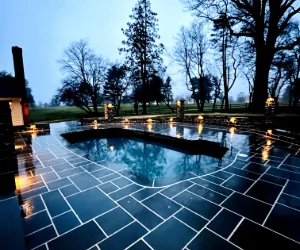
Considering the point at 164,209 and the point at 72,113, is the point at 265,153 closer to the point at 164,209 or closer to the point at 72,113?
the point at 164,209

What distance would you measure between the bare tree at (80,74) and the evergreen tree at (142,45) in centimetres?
486

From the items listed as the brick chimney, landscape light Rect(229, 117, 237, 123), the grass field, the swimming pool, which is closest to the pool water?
the swimming pool

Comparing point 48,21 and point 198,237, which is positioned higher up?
point 48,21

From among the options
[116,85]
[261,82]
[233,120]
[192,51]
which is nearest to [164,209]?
[233,120]

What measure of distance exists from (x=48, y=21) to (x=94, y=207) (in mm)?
79312

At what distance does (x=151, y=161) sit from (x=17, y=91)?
12.2 metres

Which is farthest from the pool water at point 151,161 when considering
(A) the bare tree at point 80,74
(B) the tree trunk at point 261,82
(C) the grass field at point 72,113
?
(A) the bare tree at point 80,74

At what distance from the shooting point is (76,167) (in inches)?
167

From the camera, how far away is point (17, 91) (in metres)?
12.1

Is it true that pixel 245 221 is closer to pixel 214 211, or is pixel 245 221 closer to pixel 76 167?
pixel 214 211

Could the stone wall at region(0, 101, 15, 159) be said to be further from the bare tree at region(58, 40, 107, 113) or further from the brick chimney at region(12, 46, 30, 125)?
the bare tree at region(58, 40, 107, 113)

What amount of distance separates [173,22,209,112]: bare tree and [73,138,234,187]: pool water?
44.3 ft

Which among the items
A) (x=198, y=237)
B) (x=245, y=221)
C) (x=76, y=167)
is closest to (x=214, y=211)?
(x=245, y=221)

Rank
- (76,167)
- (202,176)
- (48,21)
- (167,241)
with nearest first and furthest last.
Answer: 1. (167,241)
2. (202,176)
3. (76,167)
4. (48,21)
